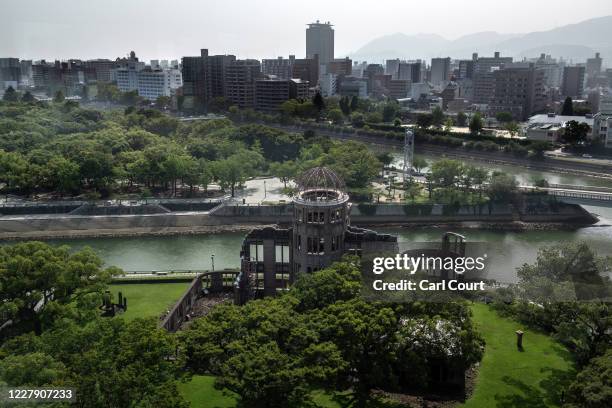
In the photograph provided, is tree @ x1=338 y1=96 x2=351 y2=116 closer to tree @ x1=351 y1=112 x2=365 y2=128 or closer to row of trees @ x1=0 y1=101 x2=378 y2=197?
tree @ x1=351 y1=112 x2=365 y2=128

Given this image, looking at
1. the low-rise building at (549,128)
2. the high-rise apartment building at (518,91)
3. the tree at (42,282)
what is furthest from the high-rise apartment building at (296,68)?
the tree at (42,282)

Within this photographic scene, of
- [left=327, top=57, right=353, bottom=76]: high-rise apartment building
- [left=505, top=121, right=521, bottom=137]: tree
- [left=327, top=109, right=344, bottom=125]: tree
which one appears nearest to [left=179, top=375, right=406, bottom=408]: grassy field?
[left=505, top=121, right=521, bottom=137]: tree

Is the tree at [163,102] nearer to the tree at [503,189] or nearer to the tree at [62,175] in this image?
the tree at [62,175]

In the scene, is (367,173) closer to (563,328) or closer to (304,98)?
(563,328)

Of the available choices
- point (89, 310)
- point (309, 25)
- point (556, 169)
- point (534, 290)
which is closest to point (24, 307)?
point (89, 310)

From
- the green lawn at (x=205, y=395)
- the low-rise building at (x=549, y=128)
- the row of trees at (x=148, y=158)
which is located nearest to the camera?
the green lawn at (x=205, y=395)

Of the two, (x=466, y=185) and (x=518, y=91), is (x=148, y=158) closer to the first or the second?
(x=466, y=185)

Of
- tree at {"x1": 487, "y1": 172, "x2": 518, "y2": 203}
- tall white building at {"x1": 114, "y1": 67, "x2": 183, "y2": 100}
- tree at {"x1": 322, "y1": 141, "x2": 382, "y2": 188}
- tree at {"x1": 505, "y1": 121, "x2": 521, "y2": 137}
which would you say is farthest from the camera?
Result: tall white building at {"x1": 114, "y1": 67, "x2": 183, "y2": 100}
